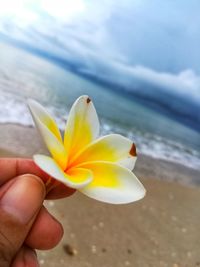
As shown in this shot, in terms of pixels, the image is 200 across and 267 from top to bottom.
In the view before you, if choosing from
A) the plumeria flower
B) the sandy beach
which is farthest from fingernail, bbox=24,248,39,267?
the sandy beach

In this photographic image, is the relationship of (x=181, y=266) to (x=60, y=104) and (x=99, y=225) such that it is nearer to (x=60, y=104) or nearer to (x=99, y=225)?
(x=99, y=225)

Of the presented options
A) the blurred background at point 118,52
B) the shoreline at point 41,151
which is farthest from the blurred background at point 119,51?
the shoreline at point 41,151

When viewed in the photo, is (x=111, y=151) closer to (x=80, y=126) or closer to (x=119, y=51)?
(x=80, y=126)

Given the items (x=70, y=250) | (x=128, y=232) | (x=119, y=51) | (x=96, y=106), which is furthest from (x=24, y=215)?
(x=119, y=51)

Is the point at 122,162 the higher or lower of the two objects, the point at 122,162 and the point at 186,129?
the higher

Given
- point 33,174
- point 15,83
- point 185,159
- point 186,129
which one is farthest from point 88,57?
point 33,174

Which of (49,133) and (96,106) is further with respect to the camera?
(96,106)
